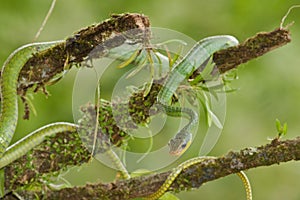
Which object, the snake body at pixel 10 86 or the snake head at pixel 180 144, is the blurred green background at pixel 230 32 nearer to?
the snake body at pixel 10 86

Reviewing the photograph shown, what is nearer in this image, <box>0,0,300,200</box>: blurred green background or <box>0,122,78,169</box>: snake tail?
<box>0,122,78,169</box>: snake tail

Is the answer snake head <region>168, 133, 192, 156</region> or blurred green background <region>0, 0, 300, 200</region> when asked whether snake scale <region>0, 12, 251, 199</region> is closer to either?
snake head <region>168, 133, 192, 156</region>

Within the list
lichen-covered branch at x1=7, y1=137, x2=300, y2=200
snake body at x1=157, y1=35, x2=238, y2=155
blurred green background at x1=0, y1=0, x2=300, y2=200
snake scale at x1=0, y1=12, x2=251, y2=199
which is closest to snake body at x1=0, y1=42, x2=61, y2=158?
snake scale at x1=0, y1=12, x2=251, y2=199

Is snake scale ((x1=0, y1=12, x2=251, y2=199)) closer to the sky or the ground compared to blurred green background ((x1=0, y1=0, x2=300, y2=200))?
closer to the ground

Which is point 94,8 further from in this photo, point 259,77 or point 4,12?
point 259,77

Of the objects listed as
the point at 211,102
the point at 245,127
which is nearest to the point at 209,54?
the point at 211,102

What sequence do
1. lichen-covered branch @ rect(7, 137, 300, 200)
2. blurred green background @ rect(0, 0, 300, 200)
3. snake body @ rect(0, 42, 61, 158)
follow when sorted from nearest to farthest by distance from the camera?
1. lichen-covered branch @ rect(7, 137, 300, 200)
2. snake body @ rect(0, 42, 61, 158)
3. blurred green background @ rect(0, 0, 300, 200)

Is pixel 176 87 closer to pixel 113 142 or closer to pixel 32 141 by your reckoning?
pixel 113 142
